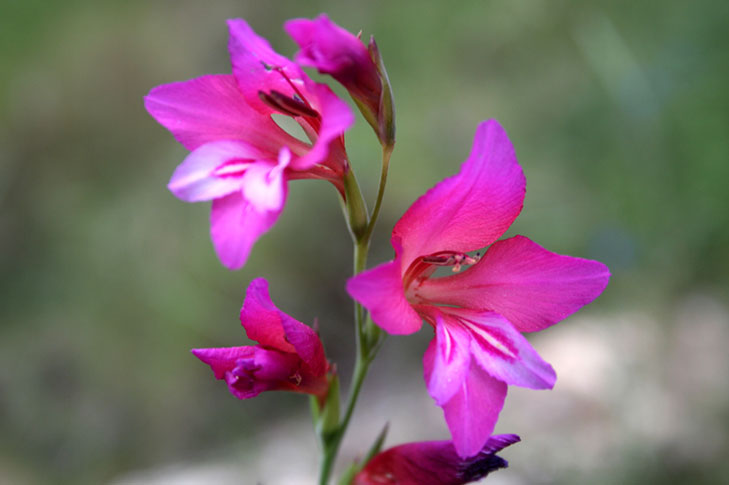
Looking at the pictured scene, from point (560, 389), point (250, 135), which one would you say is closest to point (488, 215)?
point (250, 135)

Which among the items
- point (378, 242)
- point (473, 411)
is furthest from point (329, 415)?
point (378, 242)

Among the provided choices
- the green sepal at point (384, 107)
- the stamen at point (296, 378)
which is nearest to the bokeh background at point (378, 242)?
the stamen at point (296, 378)

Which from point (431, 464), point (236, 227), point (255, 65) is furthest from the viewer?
point (431, 464)

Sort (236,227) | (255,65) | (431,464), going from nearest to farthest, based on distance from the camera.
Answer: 1. (236,227)
2. (255,65)
3. (431,464)

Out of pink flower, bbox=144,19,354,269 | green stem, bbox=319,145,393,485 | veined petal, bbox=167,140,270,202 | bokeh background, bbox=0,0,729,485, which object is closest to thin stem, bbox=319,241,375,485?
green stem, bbox=319,145,393,485

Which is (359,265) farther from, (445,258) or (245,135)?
(245,135)

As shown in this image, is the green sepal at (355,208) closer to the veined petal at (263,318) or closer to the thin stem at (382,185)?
the thin stem at (382,185)
